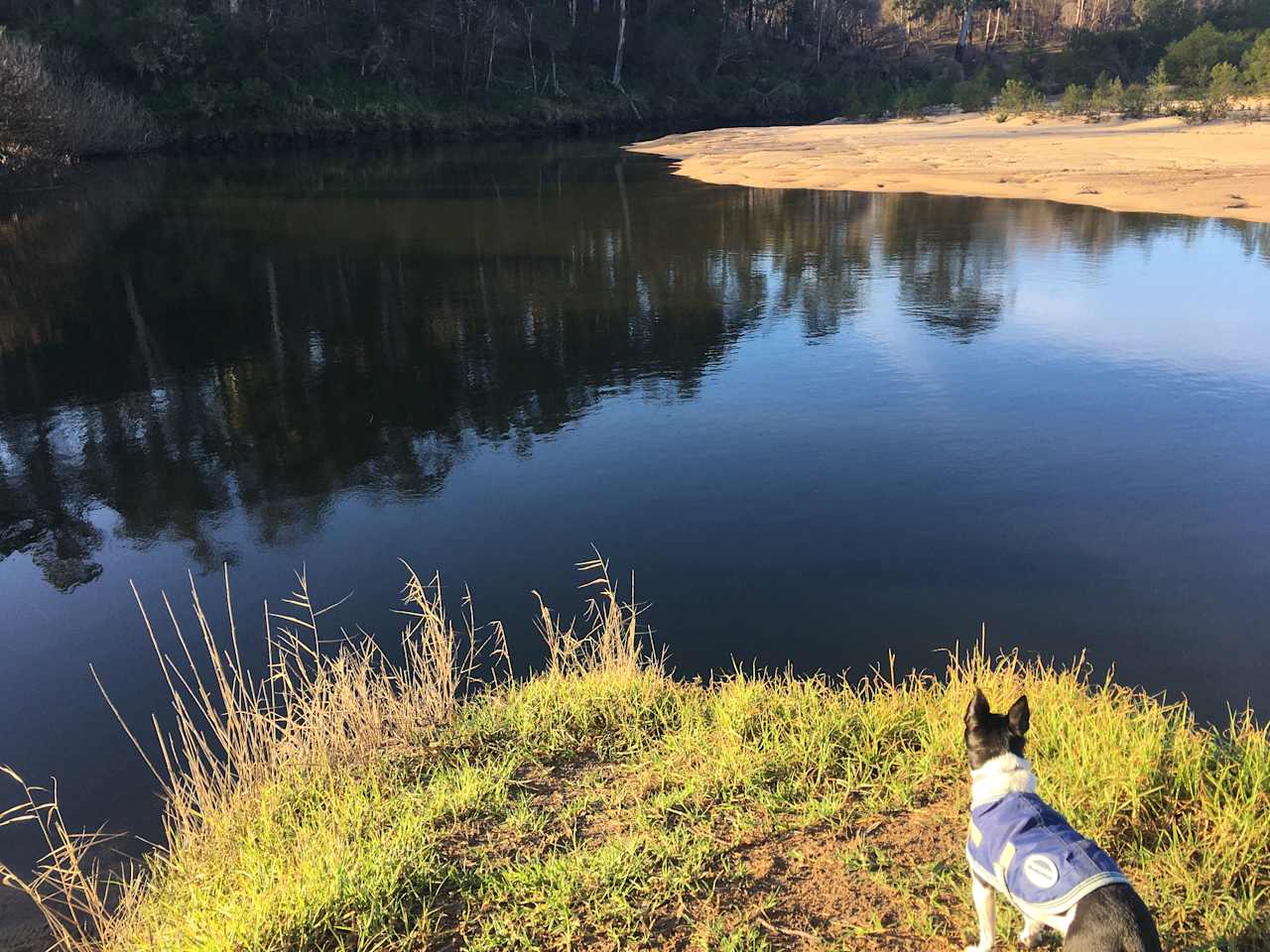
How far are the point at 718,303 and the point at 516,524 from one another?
8.41 meters

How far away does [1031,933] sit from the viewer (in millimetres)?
2904

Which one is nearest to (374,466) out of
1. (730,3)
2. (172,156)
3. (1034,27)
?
(172,156)

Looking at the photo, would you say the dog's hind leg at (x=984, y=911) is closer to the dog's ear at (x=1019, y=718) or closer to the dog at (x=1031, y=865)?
the dog at (x=1031, y=865)

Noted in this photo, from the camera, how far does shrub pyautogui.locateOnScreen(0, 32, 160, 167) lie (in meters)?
30.2

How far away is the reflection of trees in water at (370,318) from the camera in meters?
9.16

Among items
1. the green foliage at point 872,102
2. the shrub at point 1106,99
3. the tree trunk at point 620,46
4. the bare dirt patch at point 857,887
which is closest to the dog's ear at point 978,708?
the bare dirt patch at point 857,887

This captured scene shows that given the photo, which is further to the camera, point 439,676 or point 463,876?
point 439,676

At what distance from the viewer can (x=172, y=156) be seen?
4222cm

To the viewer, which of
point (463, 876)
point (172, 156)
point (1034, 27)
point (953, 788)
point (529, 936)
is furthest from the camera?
point (1034, 27)

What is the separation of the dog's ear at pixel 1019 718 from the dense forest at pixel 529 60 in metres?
36.1

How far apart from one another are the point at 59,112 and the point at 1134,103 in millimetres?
41192

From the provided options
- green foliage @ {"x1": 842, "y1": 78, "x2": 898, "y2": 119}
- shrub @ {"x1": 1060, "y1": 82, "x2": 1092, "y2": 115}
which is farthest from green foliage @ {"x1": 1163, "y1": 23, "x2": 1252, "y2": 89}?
green foliage @ {"x1": 842, "y1": 78, "x2": 898, "y2": 119}

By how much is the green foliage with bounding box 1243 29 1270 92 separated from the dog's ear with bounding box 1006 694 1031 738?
132ft

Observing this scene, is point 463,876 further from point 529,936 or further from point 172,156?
point 172,156
